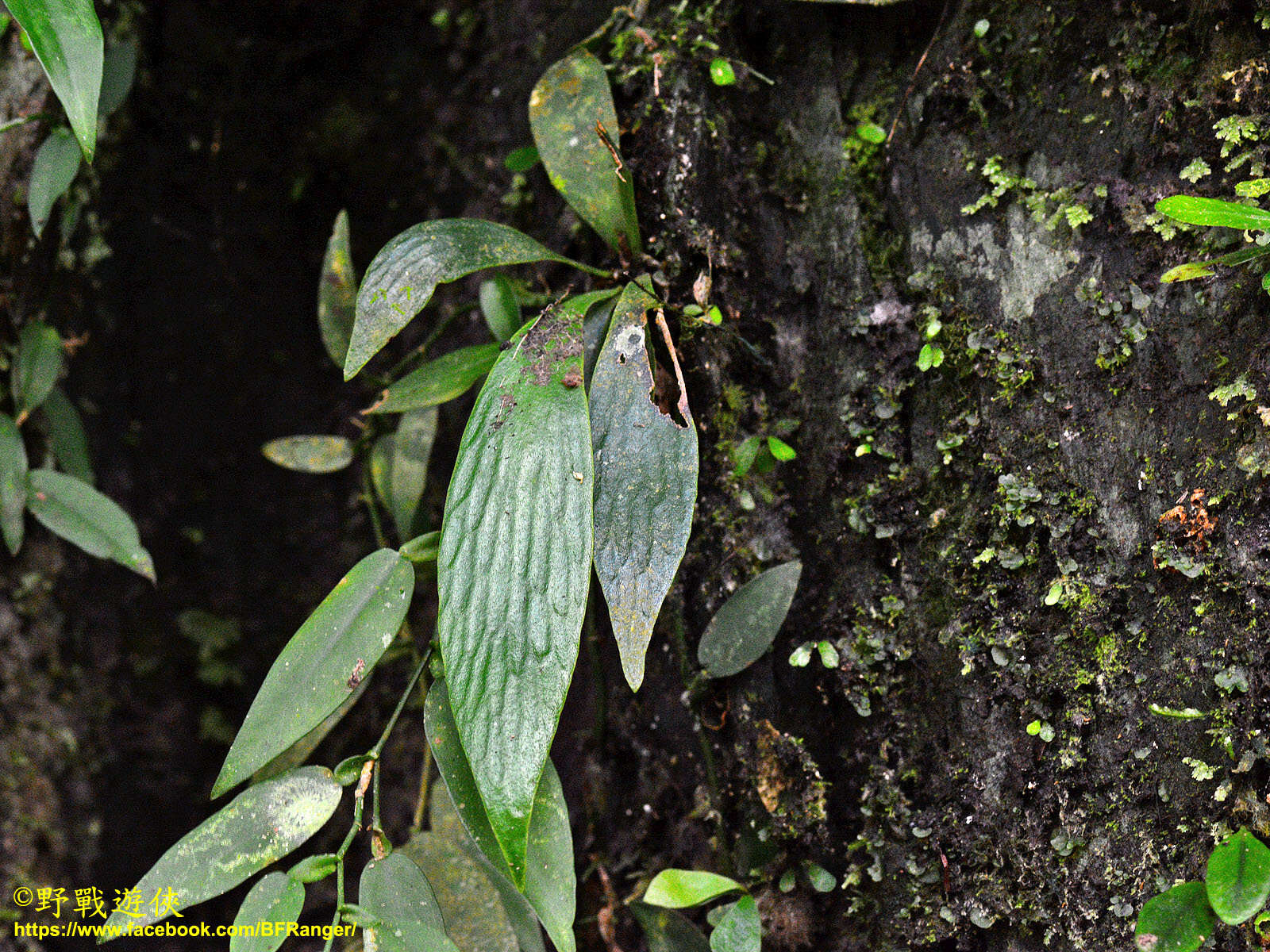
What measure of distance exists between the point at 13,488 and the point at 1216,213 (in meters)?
1.30

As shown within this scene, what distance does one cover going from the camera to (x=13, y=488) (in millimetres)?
1019

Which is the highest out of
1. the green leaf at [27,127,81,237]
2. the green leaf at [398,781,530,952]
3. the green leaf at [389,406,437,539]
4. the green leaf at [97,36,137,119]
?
the green leaf at [97,36,137,119]

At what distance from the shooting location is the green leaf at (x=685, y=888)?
0.73 meters

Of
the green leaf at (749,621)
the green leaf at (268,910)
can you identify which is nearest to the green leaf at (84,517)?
the green leaf at (268,910)

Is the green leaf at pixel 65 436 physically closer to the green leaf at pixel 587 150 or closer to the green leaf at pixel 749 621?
the green leaf at pixel 587 150

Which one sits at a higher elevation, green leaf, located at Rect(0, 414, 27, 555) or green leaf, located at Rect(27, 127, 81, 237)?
green leaf, located at Rect(27, 127, 81, 237)

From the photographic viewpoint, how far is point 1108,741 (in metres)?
0.66

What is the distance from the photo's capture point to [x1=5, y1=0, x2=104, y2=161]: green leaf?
1.96 feet

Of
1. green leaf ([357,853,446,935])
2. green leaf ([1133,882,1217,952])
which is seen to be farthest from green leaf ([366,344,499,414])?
green leaf ([1133,882,1217,952])

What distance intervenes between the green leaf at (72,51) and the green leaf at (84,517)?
53 centimetres

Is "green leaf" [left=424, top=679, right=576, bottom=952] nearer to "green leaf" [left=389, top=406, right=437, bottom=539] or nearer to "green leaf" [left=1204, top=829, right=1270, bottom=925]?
"green leaf" [left=389, top=406, right=437, bottom=539]

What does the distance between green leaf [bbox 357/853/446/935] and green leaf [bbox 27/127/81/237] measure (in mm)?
779

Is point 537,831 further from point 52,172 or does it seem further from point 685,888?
point 52,172

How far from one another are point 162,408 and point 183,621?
33 cm
